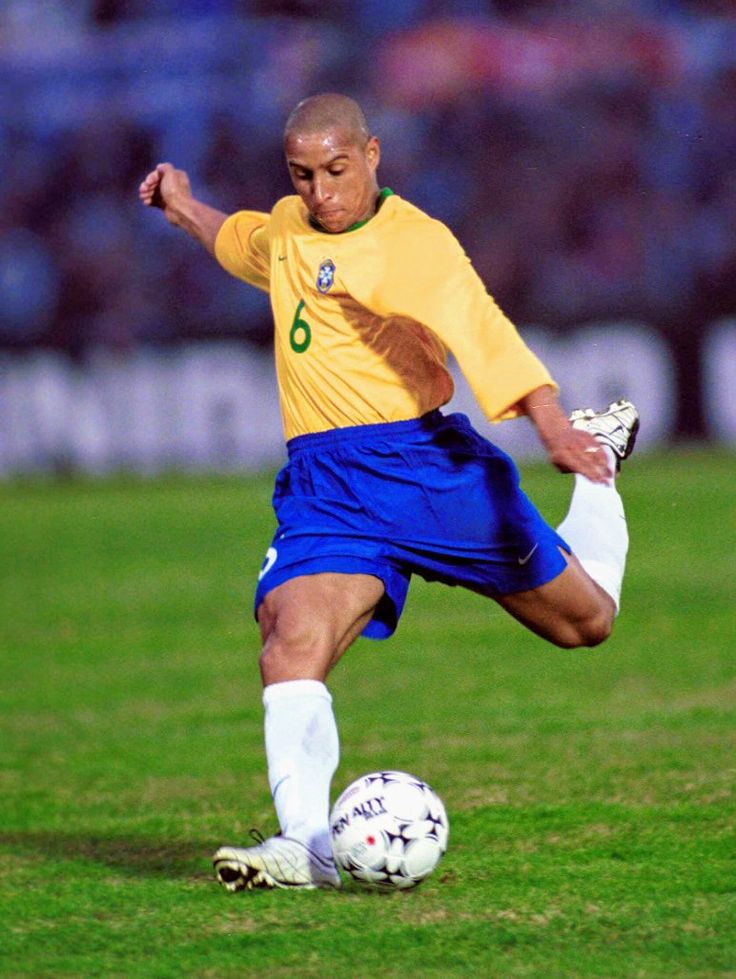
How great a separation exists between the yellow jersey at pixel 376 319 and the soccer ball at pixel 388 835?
102 cm

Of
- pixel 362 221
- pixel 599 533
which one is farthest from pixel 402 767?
pixel 362 221

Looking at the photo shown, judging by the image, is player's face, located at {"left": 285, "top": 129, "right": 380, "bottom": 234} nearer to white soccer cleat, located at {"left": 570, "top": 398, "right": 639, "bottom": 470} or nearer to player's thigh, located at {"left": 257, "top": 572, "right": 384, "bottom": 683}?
player's thigh, located at {"left": 257, "top": 572, "right": 384, "bottom": 683}

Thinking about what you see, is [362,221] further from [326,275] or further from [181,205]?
[181,205]

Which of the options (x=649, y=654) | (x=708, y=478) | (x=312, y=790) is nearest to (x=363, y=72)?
(x=708, y=478)

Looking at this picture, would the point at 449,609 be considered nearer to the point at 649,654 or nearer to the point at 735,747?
the point at 649,654

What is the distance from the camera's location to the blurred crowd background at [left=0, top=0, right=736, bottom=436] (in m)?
19.7

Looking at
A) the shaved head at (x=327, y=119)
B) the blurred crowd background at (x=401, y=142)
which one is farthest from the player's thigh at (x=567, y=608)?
the blurred crowd background at (x=401, y=142)

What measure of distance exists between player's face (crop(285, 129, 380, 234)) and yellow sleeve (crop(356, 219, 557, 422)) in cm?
16

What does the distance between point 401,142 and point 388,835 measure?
1677 centimetres

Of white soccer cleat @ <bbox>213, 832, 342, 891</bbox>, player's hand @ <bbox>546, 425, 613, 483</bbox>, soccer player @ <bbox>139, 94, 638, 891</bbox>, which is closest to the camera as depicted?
player's hand @ <bbox>546, 425, 613, 483</bbox>

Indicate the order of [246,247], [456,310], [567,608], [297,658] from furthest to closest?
[246,247]
[567,608]
[297,658]
[456,310]

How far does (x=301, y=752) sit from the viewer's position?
471cm

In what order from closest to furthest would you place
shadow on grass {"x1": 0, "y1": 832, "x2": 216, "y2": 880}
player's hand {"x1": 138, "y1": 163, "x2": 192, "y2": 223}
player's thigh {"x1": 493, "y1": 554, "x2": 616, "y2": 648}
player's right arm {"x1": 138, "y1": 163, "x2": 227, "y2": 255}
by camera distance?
1. shadow on grass {"x1": 0, "y1": 832, "x2": 216, "y2": 880}
2. player's thigh {"x1": 493, "y1": 554, "x2": 616, "y2": 648}
3. player's right arm {"x1": 138, "y1": 163, "x2": 227, "y2": 255}
4. player's hand {"x1": 138, "y1": 163, "x2": 192, "y2": 223}

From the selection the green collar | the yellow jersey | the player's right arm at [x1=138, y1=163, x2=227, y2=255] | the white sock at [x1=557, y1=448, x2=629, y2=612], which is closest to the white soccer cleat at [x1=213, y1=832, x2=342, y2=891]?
the yellow jersey
